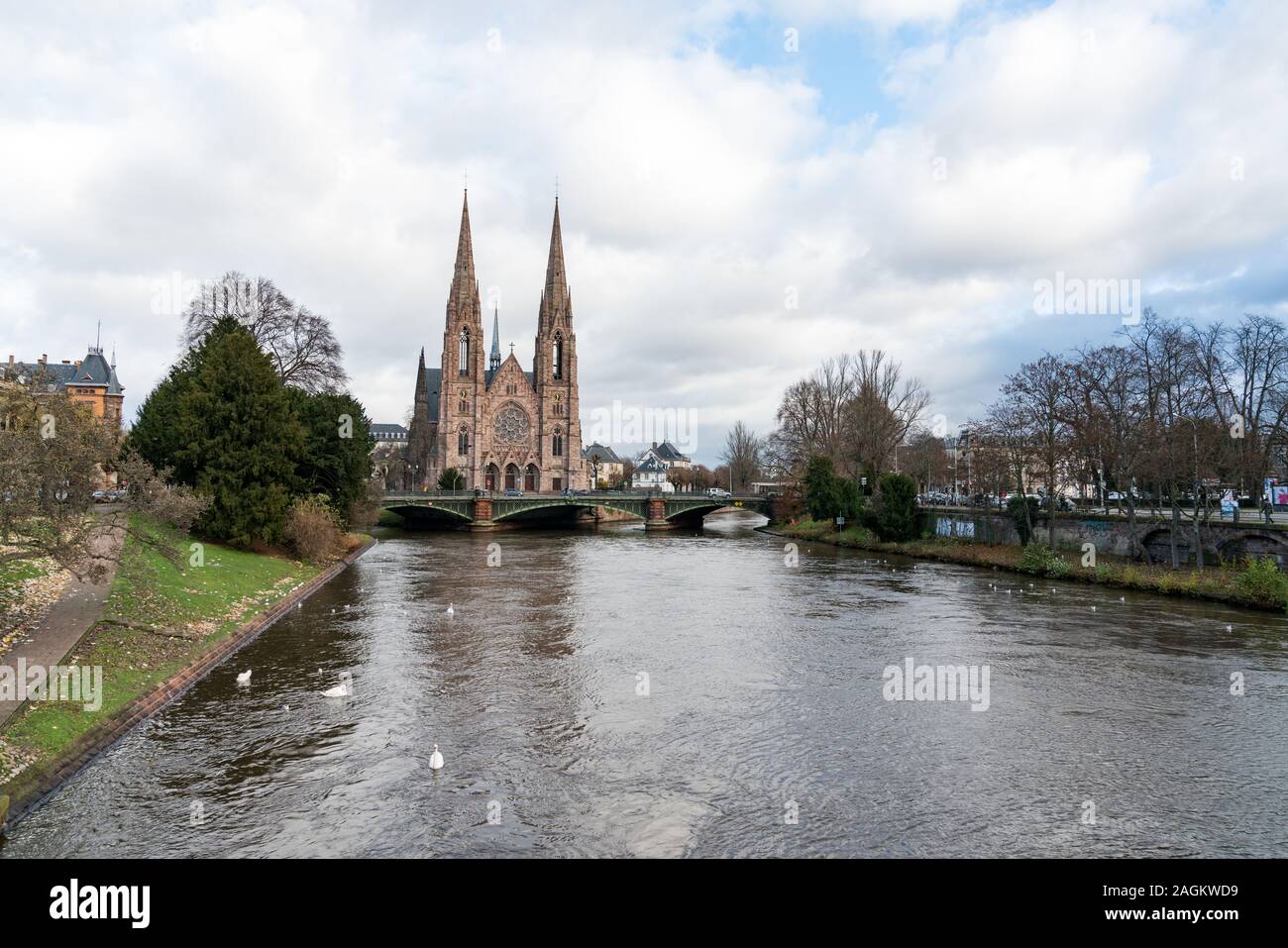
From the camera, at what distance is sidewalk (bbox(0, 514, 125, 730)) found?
1411cm

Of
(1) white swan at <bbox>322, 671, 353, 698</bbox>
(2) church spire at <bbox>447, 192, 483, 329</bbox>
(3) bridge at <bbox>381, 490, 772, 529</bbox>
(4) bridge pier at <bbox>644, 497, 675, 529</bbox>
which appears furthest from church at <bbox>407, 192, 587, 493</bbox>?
(1) white swan at <bbox>322, 671, 353, 698</bbox>

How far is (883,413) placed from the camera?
66.9 meters

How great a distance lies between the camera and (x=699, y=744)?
45.6 feet

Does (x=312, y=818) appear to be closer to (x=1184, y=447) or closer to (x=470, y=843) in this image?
(x=470, y=843)

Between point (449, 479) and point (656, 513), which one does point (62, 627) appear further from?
point (449, 479)

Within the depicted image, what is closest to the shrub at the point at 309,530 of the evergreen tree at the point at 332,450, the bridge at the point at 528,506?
the evergreen tree at the point at 332,450

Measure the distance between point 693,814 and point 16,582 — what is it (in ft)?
57.2

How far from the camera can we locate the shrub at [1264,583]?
27.2 m

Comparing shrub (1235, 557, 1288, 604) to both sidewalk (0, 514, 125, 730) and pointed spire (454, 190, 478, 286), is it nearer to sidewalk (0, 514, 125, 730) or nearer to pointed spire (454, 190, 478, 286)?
sidewalk (0, 514, 125, 730)

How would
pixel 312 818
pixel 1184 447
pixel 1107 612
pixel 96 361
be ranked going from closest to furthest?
pixel 312 818
pixel 1107 612
pixel 1184 447
pixel 96 361

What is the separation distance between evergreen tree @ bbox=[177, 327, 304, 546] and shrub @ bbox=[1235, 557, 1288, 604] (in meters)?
36.7

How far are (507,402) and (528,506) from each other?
3735 centimetres

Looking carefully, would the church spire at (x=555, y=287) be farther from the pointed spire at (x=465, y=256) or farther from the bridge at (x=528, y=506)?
the bridge at (x=528, y=506)
